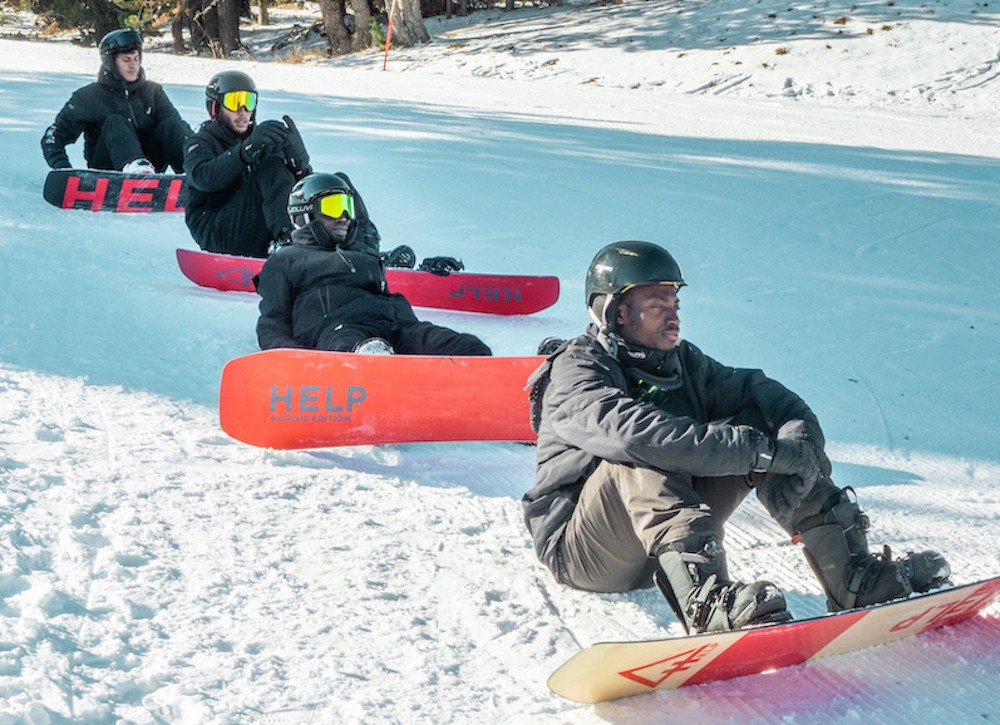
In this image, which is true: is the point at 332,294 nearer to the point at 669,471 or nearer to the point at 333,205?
the point at 333,205

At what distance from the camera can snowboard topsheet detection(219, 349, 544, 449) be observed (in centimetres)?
419

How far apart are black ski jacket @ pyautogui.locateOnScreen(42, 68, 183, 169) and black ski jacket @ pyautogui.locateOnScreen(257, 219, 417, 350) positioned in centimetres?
382

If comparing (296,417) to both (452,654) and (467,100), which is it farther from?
(467,100)

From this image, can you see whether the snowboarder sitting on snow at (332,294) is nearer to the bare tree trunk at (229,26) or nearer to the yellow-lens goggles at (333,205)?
the yellow-lens goggles at (333,205)

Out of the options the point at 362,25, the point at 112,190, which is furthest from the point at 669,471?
the point at 362,25

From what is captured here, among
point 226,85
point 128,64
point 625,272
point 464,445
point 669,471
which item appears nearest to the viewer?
point 669,471

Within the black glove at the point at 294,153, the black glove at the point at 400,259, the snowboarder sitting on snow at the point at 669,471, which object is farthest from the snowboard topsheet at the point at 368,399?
the black glove at the point at 294,153

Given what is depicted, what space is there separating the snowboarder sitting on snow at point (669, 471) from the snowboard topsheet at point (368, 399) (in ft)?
3.72

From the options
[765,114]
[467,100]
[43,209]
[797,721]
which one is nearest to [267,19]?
[467,100]

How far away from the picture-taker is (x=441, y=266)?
20.4 feet

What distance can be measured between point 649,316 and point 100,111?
653 centimetres

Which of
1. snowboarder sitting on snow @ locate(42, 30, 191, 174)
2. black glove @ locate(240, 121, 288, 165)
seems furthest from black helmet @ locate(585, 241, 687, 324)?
snowboarder sitting on snow @ locate(42, 30, 191, 174)

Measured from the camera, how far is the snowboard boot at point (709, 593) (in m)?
2.52

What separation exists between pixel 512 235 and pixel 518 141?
3.18 meters
